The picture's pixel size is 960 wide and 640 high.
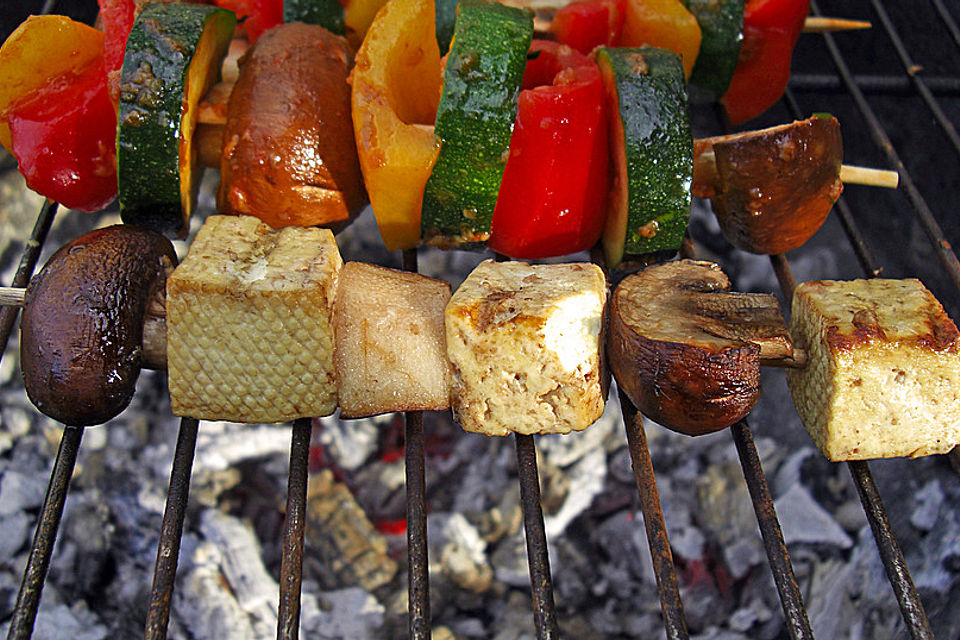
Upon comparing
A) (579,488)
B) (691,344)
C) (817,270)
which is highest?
(691,344)

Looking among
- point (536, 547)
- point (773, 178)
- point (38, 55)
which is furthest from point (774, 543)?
point (38, 55)

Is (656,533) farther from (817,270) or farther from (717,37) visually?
(817,270)

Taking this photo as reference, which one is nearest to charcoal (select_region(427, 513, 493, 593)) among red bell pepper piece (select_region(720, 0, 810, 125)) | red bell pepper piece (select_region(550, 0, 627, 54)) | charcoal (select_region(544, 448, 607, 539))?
charcoal (select_region(544, 448, 607, 539))

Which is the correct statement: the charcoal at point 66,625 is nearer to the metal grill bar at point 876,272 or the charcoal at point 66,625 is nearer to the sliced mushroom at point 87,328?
the sliced mushroom at point 87,328

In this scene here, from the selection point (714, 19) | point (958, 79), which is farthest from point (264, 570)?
point (958, 79)

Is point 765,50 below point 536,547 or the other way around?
the other way around

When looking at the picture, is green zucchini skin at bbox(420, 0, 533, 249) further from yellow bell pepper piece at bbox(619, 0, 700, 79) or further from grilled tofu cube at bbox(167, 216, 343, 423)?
yellow bell pepper piece at bbox(619, 0, 700, 79)

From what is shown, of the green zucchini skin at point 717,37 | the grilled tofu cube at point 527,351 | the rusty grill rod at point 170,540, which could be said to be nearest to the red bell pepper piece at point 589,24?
the green zucchini skin at point 717,37
